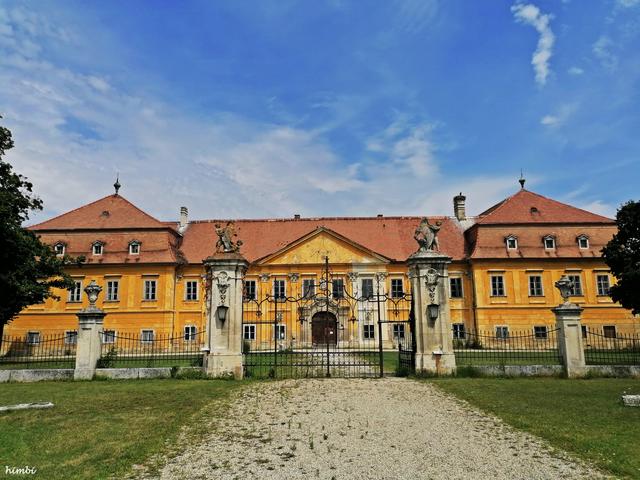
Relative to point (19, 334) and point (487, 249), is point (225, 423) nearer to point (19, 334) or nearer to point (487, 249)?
point (487, 249)

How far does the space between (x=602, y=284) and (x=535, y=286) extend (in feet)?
14.8

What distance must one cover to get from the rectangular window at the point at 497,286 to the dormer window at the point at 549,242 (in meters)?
3.88

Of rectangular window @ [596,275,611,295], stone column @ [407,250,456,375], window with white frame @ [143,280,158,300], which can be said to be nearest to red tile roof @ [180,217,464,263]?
window with white frame @ [143,280,158,300]

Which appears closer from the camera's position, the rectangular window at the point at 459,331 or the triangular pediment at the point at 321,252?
the rectangular window at the point at 459,331

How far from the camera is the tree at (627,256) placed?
23719 mm

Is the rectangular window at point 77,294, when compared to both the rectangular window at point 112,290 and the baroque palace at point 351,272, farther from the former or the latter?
the rectangular window at point 112,290

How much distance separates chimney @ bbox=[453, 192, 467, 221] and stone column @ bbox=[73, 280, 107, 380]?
3011 cm

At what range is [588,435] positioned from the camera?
6891mm

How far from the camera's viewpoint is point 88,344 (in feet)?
44.9

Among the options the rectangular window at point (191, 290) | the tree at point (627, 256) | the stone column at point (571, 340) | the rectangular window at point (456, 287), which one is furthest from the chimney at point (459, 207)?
the stone column at point (571, 340)

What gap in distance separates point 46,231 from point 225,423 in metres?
30.8

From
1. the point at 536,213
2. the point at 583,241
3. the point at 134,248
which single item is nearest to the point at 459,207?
the point at 536,213

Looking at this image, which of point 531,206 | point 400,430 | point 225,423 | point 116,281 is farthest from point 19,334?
point 531,206

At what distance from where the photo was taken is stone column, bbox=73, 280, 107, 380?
1352 cm
